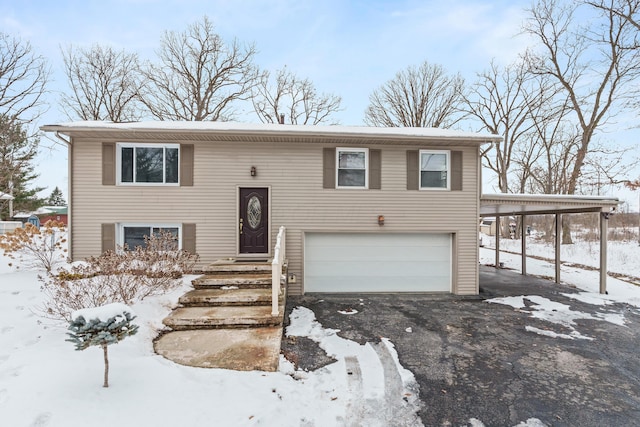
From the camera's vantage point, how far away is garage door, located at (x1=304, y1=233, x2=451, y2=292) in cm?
792

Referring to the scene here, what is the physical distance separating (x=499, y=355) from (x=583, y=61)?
858 inches

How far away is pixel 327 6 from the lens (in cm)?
1044

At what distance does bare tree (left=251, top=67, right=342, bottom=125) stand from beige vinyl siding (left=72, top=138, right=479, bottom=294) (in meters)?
12.3

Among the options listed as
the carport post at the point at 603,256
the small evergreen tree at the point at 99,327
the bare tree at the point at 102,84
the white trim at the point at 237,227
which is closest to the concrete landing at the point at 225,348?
the small evergreen tree at the point at 99,327

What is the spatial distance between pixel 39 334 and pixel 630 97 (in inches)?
904

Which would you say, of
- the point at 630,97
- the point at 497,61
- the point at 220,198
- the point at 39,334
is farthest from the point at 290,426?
the point at 497,61

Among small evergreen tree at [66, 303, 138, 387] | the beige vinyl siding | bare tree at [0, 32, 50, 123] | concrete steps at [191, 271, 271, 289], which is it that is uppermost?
bare tree at [0, 32, 50, 123]

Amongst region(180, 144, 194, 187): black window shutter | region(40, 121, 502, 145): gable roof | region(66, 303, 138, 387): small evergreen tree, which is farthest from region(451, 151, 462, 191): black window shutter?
region(66, 303, 138, 387): small evergreen tree

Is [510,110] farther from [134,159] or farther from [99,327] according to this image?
[99,327]

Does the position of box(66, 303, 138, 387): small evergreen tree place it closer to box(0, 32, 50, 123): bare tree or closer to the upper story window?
the upper story window

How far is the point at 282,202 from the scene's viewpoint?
761 cm

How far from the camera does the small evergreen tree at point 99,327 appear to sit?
2.59 m

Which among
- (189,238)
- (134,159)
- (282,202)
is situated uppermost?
(134,159)

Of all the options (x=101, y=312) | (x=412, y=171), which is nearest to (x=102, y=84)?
(x=412, y=171)
